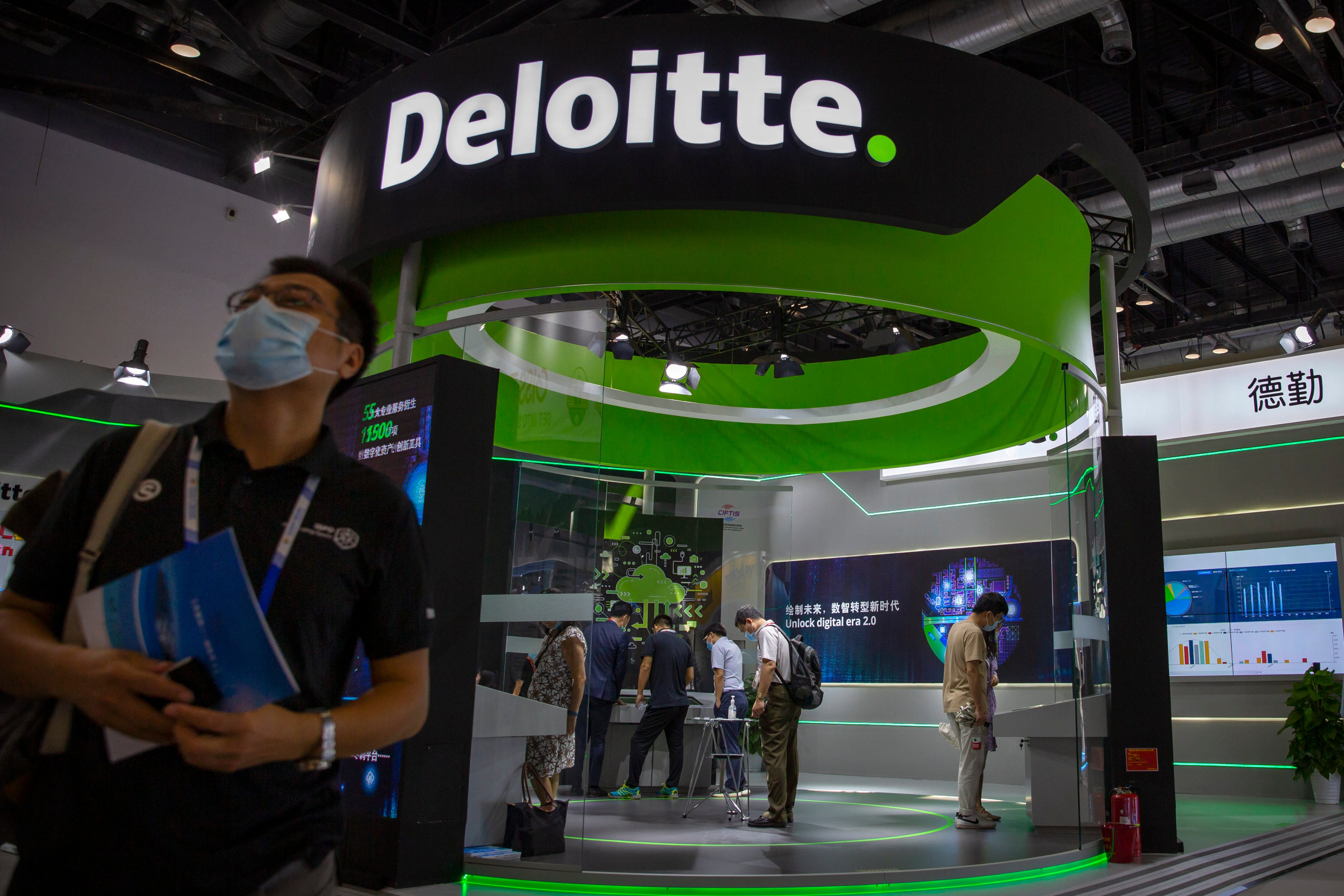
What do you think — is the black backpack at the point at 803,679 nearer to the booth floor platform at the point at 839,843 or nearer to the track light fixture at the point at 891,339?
the booth floor platform at the point at 839,843

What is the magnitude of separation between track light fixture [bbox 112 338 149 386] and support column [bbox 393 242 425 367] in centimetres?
484

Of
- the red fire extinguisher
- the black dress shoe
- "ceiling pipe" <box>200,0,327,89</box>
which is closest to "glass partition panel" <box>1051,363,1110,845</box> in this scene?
the red fire extinguisher

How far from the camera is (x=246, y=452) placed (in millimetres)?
1261

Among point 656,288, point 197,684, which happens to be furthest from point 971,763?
point 197,684

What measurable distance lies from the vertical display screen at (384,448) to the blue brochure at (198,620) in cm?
320

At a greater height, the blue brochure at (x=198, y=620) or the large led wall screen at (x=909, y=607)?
the large led wall screen at (x=909, y=607)

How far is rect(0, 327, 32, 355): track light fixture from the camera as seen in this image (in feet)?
27.2

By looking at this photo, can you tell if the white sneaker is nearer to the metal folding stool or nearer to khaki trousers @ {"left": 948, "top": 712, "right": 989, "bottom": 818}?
khaki trousers @ {"left": 948, "top": 712, "right": 989, "bottom": 818}

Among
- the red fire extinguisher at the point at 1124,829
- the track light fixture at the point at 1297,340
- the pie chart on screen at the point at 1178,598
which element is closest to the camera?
the red fire extinguisher at the point at 1124,829

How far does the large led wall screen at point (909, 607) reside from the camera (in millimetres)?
10594

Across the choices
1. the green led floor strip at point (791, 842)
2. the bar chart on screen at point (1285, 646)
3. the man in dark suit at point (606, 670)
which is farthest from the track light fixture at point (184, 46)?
the bar chart on screen at point (1285, 646)

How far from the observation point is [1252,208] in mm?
9586

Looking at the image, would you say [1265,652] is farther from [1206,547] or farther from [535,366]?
[535,366]

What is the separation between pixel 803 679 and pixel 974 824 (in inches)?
58.5
